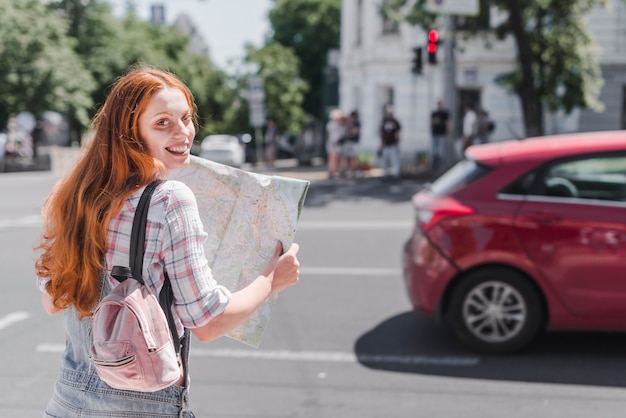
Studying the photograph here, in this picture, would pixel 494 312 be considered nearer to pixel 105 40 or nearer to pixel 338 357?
pixel 338 357

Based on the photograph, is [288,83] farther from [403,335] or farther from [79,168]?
[79,168]

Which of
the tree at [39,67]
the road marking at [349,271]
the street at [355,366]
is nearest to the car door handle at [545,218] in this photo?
the street at [355,366]

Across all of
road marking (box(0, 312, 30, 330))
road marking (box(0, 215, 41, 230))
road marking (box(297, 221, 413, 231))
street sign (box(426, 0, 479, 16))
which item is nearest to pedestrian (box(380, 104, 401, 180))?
street sign (box(426, 0, 479, 16))

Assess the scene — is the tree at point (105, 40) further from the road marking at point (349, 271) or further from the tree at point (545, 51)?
the road marking at point (349, 271)

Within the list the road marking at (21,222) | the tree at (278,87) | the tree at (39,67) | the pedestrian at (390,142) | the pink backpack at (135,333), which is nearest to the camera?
the pink backpack at (135,333)

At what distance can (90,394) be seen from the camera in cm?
223

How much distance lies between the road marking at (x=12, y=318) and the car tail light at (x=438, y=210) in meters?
3.66

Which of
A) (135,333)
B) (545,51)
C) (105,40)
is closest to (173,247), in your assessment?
(135,333)

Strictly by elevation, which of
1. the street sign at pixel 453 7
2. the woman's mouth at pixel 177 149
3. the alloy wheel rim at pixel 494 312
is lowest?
the alloy wheel rim at pixel 494 312

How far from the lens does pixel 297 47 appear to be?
50188 millimetres

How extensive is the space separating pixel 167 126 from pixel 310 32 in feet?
158

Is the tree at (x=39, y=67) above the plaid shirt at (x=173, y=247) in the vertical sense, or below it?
above

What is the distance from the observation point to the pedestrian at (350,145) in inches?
922

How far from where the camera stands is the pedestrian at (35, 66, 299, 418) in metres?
2.13
